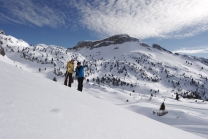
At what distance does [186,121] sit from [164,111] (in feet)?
31.4

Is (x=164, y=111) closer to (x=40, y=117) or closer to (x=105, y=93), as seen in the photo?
(x=40, y=117)

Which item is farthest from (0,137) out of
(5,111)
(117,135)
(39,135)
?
(117,135)

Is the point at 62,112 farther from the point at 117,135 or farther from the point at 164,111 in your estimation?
the point at 164,111

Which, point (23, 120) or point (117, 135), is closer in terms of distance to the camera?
point (23, 120)

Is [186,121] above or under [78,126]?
under

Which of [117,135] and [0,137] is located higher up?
[0,137]

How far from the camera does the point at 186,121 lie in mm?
32344

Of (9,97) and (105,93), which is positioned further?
(105,93)

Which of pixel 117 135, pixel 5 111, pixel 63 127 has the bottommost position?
pixel 117 135

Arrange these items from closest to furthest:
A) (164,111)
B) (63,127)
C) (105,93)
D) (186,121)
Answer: (63,127)
(186,121)
(164,111)
(105,93)

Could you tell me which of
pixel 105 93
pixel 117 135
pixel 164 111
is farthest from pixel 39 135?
pixel 105 93

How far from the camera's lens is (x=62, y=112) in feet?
14.5

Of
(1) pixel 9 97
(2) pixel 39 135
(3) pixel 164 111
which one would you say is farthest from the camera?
(3) pixel 164 111

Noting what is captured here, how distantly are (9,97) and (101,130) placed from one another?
2.56 metres
